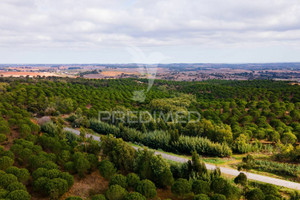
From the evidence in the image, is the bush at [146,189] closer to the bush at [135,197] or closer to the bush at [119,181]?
the bush at [135,197]

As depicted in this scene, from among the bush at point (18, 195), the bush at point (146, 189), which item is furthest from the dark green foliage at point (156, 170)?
the bush at point (18, 195)

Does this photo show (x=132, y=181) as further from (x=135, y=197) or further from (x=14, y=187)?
(x=14, y=187)

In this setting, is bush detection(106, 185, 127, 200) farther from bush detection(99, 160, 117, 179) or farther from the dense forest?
bush detection(99, 160, 117, 179)

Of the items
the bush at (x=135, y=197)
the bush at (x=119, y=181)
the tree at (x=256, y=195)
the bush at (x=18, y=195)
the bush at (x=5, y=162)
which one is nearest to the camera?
the bush at (x=18, y=195)

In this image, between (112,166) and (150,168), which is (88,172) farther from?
(150,168)

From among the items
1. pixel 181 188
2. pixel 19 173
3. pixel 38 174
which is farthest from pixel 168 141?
pixel 19 173

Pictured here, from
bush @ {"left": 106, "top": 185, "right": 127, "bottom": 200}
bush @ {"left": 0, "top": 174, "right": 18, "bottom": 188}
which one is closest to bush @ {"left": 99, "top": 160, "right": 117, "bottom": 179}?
bush @ {"left": 106, "top": 185, "right": 127, "bottom": 200}
